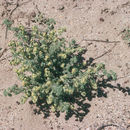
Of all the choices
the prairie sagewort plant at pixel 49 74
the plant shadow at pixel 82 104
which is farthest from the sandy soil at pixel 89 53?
the prairie sagewort plant at pixel 49 74

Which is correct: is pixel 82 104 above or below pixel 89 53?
below

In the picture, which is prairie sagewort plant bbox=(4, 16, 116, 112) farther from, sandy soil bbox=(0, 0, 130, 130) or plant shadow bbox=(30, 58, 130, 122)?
sandy soil bbox=(0, 0, 130, 130)

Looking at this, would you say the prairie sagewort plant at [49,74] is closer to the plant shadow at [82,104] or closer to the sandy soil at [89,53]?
the plant shadow at [82,104]

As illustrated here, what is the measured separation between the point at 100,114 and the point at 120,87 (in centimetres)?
55

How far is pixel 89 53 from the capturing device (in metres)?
4.70

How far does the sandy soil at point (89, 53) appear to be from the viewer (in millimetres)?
4113

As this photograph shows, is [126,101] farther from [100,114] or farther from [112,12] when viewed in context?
[112,12]

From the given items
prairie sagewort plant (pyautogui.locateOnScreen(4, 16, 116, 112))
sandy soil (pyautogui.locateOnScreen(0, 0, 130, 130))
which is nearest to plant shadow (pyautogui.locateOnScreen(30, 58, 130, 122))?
sandy soil (pyautogui.locateOnScreen(0, 0, 130, 130))

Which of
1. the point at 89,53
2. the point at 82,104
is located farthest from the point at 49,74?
the point at 89,53

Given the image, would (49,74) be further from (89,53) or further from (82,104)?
(89,53)

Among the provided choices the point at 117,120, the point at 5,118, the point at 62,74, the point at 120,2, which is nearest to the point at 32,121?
the point at 5,118

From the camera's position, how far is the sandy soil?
13.5ft

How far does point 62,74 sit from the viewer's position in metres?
4.20

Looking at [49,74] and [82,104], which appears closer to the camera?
[49,74]
